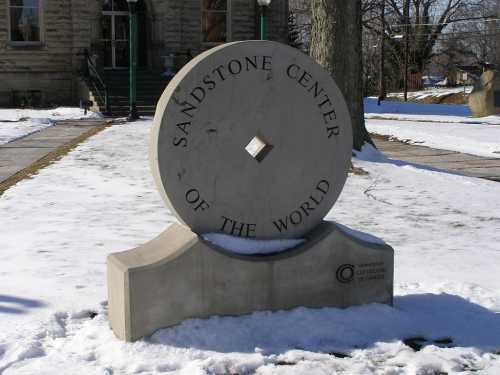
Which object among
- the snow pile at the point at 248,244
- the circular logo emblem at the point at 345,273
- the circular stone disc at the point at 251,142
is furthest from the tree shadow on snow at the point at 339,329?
the circular stone disc at the point at 251,142

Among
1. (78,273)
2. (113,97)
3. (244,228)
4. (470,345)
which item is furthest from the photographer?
(113,97)

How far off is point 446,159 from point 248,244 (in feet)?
33.5

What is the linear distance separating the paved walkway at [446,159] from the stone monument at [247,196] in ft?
23.5

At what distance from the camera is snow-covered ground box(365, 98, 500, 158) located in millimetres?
16422

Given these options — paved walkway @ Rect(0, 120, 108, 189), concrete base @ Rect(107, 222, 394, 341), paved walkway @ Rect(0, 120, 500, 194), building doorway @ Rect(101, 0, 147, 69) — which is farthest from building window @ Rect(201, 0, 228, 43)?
concrete base @ Rect(107, 222, 394, 341)

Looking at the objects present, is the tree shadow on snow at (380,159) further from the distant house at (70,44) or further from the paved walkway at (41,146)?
the distant house at (70,44)

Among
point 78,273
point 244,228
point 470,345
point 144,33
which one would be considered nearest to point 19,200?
point 78,273

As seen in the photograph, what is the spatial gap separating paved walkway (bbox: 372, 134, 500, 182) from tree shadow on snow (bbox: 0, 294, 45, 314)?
8216mm

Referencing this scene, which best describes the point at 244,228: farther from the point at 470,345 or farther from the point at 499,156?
the point at 499,156

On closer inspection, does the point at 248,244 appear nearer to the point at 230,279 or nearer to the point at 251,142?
the point at 230,279

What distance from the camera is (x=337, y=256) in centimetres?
480

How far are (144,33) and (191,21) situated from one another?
2.18 meters

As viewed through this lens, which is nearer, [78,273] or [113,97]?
[78,273]

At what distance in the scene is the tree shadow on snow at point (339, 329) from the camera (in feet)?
13.9
